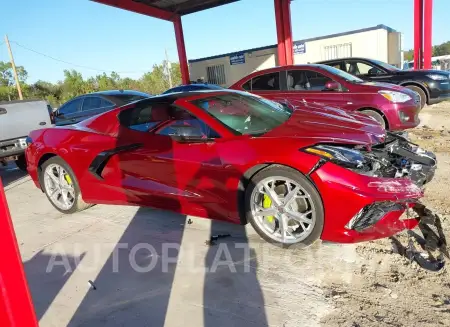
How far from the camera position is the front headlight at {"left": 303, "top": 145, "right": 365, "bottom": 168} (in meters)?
2.78

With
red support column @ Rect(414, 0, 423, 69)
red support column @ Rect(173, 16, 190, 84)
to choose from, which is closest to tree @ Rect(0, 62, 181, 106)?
red support column @ Rect(173, 16, 190, 84)

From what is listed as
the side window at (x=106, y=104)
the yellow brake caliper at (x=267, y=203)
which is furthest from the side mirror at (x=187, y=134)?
the side window at (x=106, y=104)

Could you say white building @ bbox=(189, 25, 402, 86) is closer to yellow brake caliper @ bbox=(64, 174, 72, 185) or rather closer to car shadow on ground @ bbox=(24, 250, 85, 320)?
yellow brake caliper @ bbox=(64, 174, 72, 185)

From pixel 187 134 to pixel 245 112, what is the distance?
0.69 meters

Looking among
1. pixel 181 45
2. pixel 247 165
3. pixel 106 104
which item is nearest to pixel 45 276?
pixel 247 165

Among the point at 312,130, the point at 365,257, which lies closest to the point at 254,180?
the point at 312,130

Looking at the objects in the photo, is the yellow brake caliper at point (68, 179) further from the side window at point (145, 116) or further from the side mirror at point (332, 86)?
the side mirror at point (332, 86)

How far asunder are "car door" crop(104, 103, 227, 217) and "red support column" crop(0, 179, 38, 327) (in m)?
2.01

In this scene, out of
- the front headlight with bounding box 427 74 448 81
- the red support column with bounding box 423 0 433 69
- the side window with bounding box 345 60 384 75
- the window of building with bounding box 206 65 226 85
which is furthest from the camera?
the window of building with bounding box 206 65 226 85

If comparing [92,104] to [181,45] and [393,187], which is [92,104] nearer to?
[393,187]

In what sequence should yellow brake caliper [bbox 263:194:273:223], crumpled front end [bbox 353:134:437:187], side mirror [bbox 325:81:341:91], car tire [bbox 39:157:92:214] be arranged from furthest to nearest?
side mirror [bbox 325:81:341:91] → car tire [bbox 39:157:92:214] → yellow brake caliper [bbox 263:194:273:223] → crumpled front end [bbox 353:134:437:187]

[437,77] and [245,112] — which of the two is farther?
[437,77]

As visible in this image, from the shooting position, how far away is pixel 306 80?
6.92 m

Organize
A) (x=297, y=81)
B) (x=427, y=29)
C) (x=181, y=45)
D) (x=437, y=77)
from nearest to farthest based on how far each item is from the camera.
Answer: (x=297, y=81), (x=437, y=77), (x=427, y=29), (x=181, y=45)
